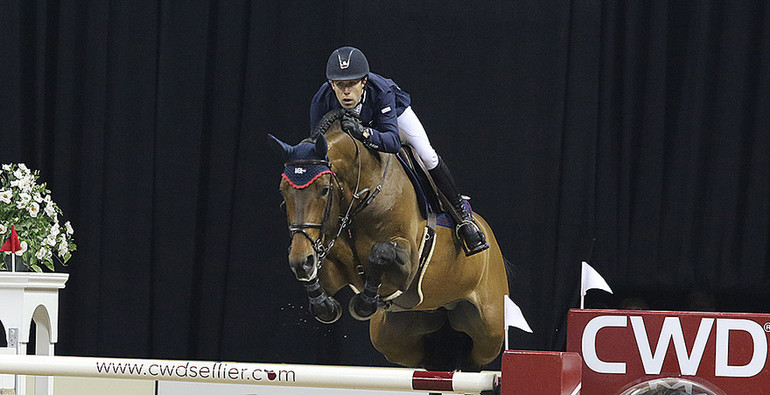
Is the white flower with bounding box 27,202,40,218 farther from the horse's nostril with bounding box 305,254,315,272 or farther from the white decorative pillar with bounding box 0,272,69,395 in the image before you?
the horse's nostril with bounding box 305,254,315,272

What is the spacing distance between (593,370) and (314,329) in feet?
11.5

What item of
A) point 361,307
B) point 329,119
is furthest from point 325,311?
point 329,119

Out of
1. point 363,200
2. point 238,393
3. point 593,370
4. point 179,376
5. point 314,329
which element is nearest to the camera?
point 593,370

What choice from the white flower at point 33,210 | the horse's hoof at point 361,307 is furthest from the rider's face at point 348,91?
the white flower at point 33,210

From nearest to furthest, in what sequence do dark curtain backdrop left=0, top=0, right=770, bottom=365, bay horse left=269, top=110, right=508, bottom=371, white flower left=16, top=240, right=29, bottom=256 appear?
bay horse left=269, top=110, right=508, bottom=371, white flower left=16, top=240, right=29, bottom=256, dark curtain backdrop left=0, top=0, right=770, bottom=365

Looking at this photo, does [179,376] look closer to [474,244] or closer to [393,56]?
[474,244]

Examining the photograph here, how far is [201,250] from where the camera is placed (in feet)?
17.0

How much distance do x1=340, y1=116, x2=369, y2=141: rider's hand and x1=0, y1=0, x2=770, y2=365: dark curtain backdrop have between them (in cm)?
214

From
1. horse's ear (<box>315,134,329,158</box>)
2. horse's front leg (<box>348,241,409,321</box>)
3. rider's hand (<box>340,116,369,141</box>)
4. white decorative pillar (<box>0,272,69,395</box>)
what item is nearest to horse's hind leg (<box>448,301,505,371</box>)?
horse's front leg (<box>348,241,409,321</box>)

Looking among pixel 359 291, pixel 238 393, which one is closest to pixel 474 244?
pixel 359 291

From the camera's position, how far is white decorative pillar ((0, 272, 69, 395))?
3.69 m

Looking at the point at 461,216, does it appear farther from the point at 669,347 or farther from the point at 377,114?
the point at 669,347

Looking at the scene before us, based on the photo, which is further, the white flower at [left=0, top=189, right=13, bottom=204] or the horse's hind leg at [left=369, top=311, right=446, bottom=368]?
the white flower at [left=0, top=189, right=13, bottom=204]

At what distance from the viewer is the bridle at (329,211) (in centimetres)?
250
